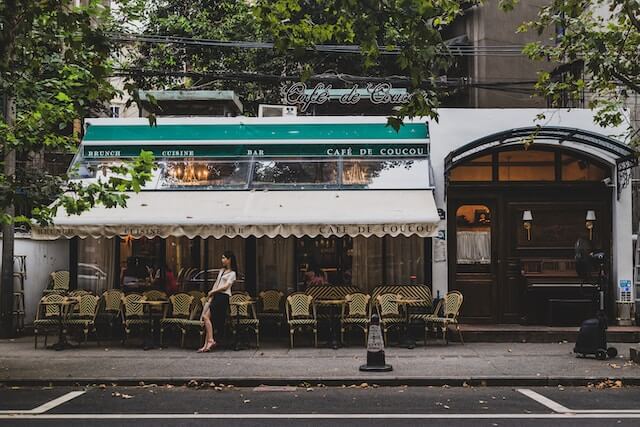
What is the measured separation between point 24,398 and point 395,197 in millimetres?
7934

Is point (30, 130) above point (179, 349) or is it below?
above

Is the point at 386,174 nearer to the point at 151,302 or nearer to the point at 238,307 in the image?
the point at 238,307

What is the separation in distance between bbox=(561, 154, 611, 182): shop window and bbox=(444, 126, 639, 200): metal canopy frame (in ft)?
1.64

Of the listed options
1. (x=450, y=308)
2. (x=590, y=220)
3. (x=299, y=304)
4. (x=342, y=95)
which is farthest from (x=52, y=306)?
(x=590, y=220)

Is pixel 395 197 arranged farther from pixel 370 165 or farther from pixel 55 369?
pixel 55 369

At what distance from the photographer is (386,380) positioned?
35.1ft

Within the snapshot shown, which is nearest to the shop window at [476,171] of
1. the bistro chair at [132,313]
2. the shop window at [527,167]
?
the shop window at [527,167]

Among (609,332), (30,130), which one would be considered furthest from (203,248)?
(609,332)

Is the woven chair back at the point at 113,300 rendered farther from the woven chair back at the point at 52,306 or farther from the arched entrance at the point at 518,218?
the arched entrance at the point at 518,218

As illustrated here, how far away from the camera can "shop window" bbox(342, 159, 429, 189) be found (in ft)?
50.3

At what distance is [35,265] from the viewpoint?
16.7m

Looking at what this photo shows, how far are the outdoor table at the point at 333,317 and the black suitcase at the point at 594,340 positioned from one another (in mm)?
4423

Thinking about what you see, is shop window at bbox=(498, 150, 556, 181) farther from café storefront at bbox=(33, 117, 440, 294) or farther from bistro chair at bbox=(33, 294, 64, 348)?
bistro chair at bbox=(33, 294, 64, 348)

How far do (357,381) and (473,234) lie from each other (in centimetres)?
638
